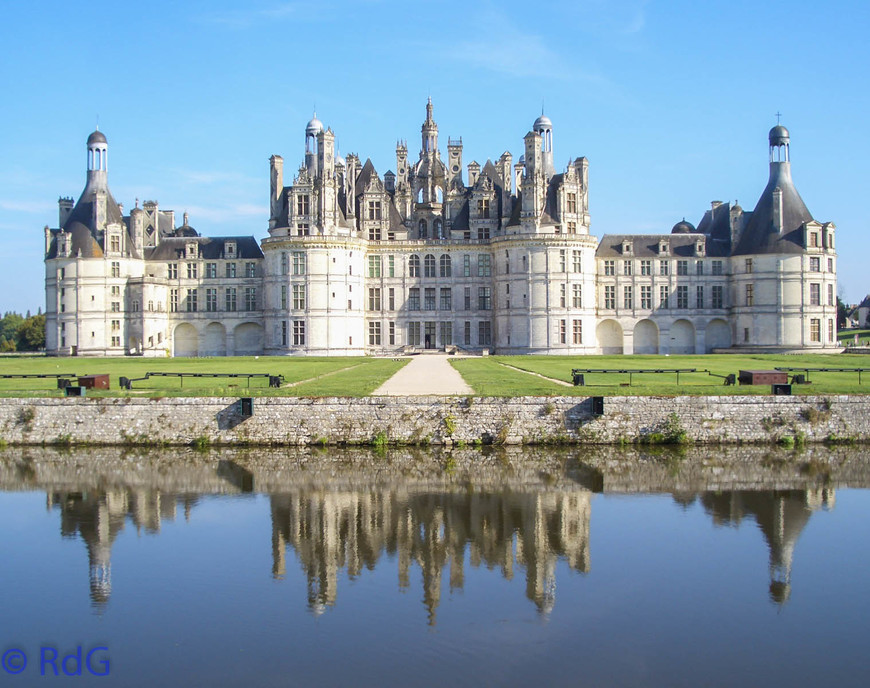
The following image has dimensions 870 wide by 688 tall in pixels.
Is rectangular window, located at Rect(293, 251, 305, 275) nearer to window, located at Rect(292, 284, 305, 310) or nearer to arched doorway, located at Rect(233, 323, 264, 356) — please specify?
window, located at Rect(292, 284, 305, 310)

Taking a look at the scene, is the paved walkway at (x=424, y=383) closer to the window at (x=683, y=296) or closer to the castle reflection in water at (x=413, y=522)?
the castle reflection in water at (x=413, y=522)

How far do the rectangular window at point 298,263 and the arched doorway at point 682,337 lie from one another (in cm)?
3006

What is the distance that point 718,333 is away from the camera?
234ft

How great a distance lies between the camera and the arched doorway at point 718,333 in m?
71.2

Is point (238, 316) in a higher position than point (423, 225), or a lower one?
lower

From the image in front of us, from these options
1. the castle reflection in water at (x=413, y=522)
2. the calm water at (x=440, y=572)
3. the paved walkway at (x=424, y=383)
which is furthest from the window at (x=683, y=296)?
the castle reflection in water at (x=413, y=522)

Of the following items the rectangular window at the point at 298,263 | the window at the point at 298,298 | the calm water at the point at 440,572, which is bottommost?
the calm water at the point at 440,572

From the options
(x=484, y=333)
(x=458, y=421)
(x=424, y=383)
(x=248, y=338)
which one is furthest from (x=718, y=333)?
(x=458, y=421)

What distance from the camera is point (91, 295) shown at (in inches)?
2709

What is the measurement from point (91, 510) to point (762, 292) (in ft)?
191


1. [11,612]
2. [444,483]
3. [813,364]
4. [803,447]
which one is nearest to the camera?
[11,612]

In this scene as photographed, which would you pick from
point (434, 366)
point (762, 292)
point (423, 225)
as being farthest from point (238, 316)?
point (762, 292)

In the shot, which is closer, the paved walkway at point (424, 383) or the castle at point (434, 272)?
the paved walkway at point (424, 383)

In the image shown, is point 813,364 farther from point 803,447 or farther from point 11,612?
point 11,612
